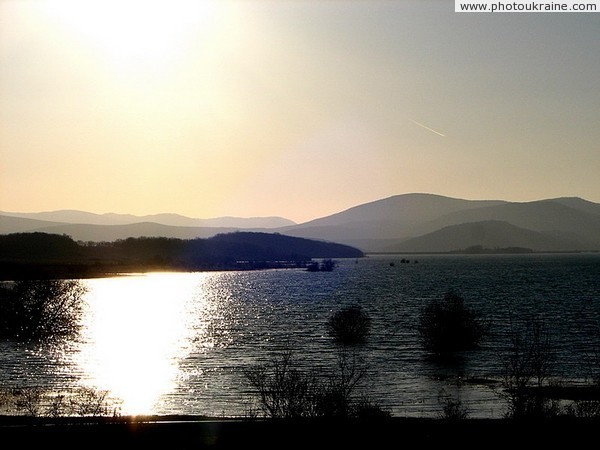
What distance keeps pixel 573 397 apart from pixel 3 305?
64485 millimetres

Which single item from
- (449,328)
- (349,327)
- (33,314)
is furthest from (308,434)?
(33,314)

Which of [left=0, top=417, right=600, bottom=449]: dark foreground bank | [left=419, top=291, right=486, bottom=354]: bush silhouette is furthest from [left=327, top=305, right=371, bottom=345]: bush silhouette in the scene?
[left=0, top=417, right=600, bottom=449]: dark foreground bank

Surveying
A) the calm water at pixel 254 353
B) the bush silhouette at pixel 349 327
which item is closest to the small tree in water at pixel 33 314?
the calm water at pixel 254 353

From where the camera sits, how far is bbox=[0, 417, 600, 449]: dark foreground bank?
22344mm

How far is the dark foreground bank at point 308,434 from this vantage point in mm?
22344

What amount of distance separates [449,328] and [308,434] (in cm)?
4464

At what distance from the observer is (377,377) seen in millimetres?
50594

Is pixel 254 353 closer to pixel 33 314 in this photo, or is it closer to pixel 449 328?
pixel 449 328

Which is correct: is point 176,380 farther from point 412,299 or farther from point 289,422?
point 412,299

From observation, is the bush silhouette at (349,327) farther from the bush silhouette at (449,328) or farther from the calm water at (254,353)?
the bush silhouette at (449,328)

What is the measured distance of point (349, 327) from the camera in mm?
71312

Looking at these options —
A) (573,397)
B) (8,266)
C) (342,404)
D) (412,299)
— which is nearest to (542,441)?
(342,404)

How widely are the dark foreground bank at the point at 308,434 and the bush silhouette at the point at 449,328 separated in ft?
131

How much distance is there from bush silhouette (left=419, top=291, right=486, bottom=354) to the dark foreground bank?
40.1 metres
